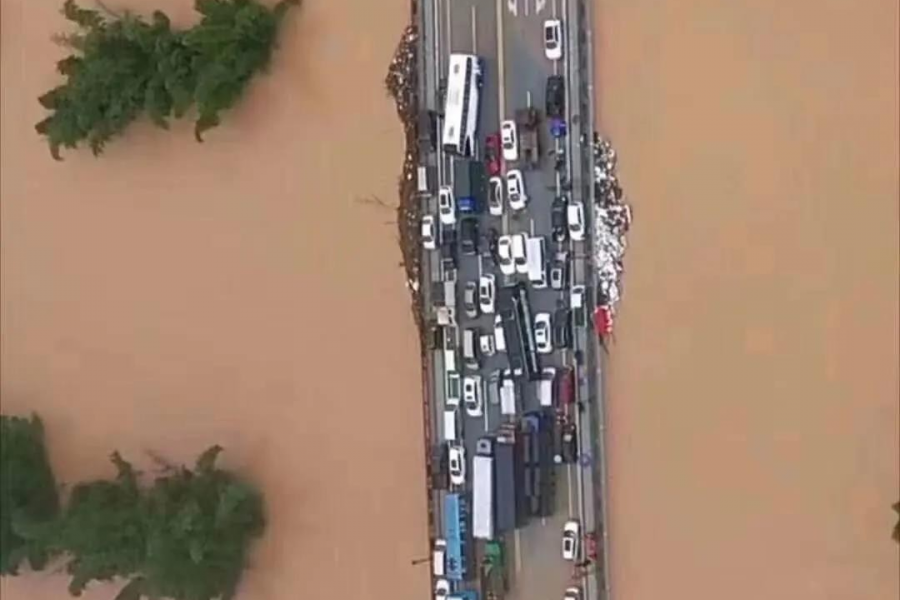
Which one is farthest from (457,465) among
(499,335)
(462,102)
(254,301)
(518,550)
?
(462,102)

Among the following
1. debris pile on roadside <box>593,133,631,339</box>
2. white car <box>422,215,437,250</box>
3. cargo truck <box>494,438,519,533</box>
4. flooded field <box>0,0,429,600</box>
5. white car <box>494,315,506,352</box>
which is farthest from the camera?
flooded field <box>0,0,429,600</box>

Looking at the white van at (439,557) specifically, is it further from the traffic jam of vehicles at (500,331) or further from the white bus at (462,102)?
the white bus at (462,102)

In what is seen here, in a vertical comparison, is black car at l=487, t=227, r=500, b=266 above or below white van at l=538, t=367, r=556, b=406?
above

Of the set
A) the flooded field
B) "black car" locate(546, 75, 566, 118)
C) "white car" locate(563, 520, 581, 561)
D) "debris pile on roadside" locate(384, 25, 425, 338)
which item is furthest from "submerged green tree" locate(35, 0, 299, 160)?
"white car" locate(563, 520, 581, 561)

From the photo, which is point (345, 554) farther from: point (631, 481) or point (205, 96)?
point (205, 96)

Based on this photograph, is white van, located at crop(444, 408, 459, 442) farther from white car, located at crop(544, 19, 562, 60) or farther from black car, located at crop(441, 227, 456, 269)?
white car, located at crop(544, 19, 562, 60)

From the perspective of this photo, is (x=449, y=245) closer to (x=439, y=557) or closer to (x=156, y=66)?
(x=439, y=557)
